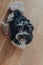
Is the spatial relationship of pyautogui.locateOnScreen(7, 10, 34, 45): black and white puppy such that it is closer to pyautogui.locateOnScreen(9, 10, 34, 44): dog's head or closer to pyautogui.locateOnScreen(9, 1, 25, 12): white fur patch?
pyautogui.locateOnScreen(9, 10, 34, 44): dog's head

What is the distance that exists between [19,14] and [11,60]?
466 millimetres

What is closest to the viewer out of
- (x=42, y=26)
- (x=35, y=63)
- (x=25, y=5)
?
(x=35, y=63)

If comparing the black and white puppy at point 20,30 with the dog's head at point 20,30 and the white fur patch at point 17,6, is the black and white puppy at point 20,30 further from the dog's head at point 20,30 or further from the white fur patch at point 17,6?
the white fur patch at point 17,6

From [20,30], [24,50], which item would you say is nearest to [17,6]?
[20,30]

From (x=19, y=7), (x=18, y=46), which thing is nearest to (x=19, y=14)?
(x=19, y=7)

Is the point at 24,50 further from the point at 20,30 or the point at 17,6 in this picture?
the point at 17,6

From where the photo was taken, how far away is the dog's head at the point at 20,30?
140 centimetres

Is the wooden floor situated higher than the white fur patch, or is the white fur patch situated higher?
the white fur patch

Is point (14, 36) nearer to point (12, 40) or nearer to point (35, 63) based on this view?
point (12, 40)

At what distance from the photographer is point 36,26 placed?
5.14 ft

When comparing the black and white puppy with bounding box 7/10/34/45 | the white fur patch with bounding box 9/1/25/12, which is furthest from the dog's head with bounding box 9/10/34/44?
the white fur patch with bounding box 9/1/25/12

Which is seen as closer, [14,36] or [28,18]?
[14,36]

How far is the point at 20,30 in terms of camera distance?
1.41 meters

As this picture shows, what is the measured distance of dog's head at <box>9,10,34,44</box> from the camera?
1.40 meters
